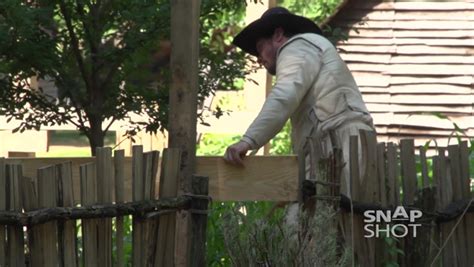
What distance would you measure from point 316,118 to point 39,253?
1.73 metres

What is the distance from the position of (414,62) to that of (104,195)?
1115 cm

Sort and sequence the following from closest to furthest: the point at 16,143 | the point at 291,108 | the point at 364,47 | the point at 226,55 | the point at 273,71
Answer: the point at 291,108
the point at 273,71
the point at 226,55
the point at 16,143
the point at 364,47

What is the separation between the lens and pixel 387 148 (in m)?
5.85

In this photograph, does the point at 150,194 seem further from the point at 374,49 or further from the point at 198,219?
the point at 374,49

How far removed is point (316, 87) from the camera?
6027mm

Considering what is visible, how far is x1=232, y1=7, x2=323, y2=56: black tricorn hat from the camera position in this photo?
6.21m

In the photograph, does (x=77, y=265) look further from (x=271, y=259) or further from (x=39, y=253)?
(x=271, y=259)

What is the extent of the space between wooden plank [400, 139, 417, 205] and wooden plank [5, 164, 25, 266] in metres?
1.96

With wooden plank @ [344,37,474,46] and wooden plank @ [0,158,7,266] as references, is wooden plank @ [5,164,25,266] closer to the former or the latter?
wooden plank @ [0,158,7,266]

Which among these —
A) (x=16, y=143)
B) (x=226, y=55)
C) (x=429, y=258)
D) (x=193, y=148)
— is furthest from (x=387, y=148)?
(x=16, y=143)

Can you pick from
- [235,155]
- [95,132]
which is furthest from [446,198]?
[95,132]

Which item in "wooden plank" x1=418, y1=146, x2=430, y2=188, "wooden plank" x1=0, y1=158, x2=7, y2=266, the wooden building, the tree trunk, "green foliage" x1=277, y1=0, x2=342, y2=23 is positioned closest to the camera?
"wooden plank" x1=0, y1=158, x2=7, y2=266

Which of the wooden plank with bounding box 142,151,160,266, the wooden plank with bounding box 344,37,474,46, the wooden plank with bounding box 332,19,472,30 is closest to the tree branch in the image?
the wooden plank with bounding box 142,151,160,266

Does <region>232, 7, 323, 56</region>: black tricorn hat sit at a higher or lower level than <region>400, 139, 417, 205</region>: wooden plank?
higher
